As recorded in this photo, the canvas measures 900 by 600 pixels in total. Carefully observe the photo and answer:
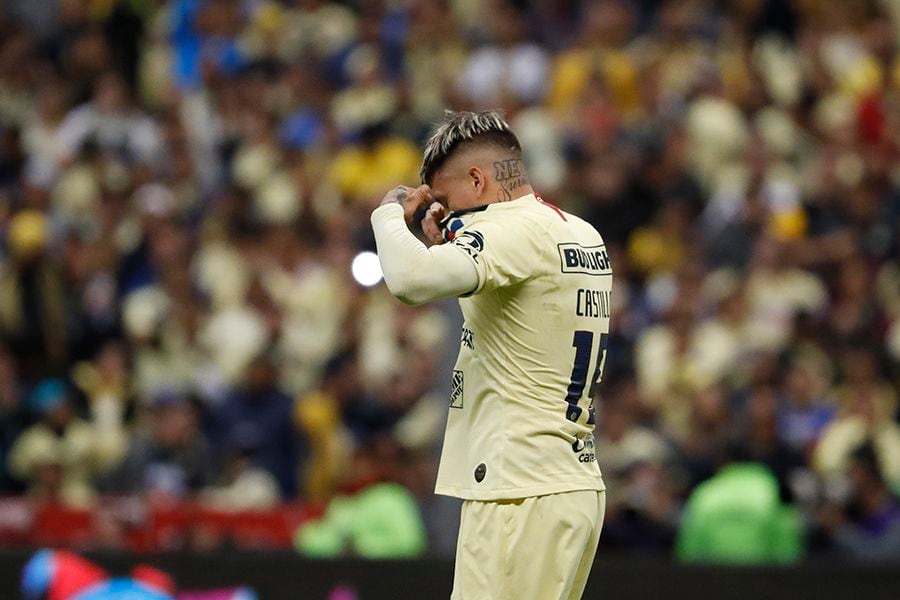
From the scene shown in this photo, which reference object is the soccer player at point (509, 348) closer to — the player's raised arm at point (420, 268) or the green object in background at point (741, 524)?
the player's raised arm at point (420, 268)

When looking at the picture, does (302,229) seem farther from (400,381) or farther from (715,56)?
(715,56)

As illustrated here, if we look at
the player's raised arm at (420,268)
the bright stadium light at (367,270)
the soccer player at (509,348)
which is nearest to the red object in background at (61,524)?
the bright stadium light at (367,270)

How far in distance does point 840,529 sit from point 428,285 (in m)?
5.60

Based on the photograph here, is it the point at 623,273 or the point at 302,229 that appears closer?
the point at 623,273

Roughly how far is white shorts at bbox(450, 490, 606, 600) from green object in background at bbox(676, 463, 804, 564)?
4526mm

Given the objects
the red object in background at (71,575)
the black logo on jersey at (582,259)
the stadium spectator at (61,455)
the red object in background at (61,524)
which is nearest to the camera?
the black logo on jersey at (582,259)

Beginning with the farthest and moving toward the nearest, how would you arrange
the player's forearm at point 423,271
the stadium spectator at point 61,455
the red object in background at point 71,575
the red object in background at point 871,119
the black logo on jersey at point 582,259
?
the red object in background at point 871,119 < the stadium spectator at point 61,455 < the red object in background at point 71,575 < the black logo on jersey at point 582,259 < the player's forearm at point 423,271

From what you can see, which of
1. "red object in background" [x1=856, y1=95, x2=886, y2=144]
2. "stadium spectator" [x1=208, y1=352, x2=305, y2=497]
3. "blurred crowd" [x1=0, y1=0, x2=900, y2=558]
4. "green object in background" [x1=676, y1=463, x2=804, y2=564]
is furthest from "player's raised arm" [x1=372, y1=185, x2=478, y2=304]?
"red object in background" [x1=856, y1=95, x2=886, y2=144]

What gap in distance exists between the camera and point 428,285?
209 inches

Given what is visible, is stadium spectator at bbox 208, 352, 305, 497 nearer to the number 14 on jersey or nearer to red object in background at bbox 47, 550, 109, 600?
red object in background at bbox 47, 550, 109, 600

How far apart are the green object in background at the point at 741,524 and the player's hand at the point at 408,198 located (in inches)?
191

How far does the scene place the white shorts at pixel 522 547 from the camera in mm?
5492

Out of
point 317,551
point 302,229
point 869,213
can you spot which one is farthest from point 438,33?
point 317,551

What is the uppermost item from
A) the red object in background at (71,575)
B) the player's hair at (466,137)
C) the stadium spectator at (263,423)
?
the player's hair at (466,137)
